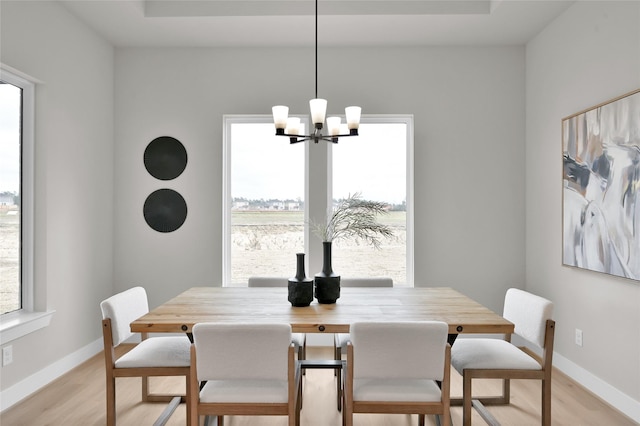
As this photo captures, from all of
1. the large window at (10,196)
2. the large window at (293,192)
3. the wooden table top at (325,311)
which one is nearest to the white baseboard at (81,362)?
the large window at (10,196)

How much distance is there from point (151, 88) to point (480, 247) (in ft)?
11.3

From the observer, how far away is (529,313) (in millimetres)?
2539

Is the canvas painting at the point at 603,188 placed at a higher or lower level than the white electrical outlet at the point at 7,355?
higher

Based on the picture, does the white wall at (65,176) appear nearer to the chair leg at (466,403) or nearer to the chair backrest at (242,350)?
the chair backrest at (242,350)

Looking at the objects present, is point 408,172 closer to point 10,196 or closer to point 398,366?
point 398,366

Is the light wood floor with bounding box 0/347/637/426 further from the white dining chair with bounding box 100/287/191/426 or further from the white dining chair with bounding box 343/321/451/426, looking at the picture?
the white dining chair with bounding box 343/321/451/426

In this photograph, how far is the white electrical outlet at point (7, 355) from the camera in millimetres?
2785

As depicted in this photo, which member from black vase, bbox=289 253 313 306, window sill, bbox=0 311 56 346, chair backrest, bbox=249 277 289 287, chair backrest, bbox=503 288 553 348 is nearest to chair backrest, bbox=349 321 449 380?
black vase, bbox=289 253 313 306

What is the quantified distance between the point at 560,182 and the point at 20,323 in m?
4.05

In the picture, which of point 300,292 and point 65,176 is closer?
point 300,292

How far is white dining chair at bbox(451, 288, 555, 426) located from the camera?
236cm

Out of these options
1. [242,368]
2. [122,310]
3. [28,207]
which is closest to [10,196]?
[28,207]

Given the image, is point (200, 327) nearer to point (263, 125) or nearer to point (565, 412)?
point (565, 412)

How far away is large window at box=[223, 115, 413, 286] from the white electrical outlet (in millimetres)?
1788
